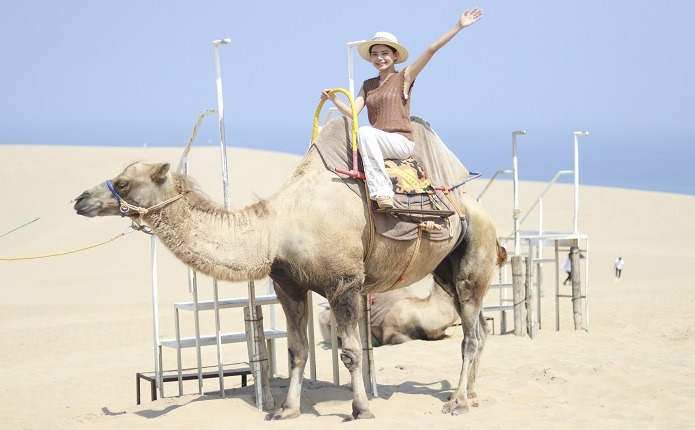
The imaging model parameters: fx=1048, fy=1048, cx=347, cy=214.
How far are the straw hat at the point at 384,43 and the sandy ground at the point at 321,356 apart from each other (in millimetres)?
3280

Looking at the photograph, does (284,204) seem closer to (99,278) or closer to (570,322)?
(570,322)

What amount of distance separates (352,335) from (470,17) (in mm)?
3002

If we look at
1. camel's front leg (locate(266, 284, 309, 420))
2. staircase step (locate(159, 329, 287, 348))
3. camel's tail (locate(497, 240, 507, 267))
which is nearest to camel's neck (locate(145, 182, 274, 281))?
camel's front leg (locate(266, 284, 309, 420))

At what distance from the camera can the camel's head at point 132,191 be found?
27.9ft

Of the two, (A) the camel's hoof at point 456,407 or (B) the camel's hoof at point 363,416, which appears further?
(A) the camel's hoof at point 456,407

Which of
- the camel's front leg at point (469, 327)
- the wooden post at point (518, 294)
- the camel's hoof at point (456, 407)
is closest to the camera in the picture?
the camel's hoof at point (456, 407)

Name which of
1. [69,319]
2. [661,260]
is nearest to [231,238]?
[69,319]

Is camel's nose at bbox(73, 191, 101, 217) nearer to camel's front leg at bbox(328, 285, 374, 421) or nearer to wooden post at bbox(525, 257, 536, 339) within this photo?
camel's front leg at bbox(328, 285, 374, 421)

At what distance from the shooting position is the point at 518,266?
15039 millimetres

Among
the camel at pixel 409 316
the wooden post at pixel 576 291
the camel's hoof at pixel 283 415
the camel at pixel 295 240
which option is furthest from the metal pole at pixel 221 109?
the wooden post at pixel 576 291

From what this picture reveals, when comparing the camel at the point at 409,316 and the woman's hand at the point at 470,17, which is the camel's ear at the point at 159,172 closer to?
the woman's hand at the point at 470,17

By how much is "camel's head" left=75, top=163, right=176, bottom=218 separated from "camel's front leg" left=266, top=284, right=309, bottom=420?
4.65 ft

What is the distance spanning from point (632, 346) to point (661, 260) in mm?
20880

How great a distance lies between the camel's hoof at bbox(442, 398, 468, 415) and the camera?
9570mm
